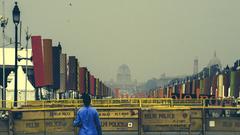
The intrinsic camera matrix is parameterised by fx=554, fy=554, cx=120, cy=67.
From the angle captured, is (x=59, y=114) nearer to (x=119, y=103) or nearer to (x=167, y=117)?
(x=167, y=117)

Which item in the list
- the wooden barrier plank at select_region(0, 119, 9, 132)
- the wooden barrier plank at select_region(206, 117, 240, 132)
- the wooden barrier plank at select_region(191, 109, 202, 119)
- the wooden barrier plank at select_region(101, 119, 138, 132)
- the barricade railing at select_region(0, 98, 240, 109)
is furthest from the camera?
the barricade railing at select_region(0, 98, 240, 109)

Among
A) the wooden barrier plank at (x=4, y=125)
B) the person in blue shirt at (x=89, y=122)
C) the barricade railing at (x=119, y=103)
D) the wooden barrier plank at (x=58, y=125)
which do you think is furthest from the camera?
the barricade railing at (x=119, y=103)

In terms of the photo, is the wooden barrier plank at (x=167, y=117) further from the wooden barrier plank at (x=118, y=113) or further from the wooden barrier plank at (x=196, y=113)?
the wooden barrier plank at (x=196, y=113)

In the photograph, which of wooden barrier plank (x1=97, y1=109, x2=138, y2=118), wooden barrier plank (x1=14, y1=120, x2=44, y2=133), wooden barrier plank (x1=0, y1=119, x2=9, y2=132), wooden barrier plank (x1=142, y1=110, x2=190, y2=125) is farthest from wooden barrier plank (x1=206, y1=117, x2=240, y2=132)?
wooden barrier plank (x1=0, y1=119, x2=9, y2=132)

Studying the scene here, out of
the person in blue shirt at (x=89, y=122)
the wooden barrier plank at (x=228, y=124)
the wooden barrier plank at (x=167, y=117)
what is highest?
the person in blue shirt at (x=89, y=122)

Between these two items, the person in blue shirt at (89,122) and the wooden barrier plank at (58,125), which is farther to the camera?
the wooden barrier plank at (58,125)

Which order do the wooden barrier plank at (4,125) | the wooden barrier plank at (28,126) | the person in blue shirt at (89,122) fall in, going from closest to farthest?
the person in blue shirt at (89,122) → the wooden barrier plank at (4,125) → the wooden barrier plank at (28,126)

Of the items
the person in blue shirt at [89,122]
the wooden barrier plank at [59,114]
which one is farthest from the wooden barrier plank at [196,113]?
the person in blue shirt at [89,122]

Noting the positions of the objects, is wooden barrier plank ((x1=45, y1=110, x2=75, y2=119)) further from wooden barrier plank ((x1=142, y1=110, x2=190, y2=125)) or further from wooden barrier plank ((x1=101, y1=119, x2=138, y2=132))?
wooden barrier plank ((x1=142, y1=110, x2=190, y2=125))

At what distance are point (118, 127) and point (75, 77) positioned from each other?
111 ft

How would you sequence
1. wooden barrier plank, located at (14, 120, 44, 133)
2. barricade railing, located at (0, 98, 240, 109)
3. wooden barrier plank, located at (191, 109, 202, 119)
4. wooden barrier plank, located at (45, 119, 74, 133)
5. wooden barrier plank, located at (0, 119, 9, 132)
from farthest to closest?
barricade railing, located at (0, 98, 240, 109) → wooden barrier plank, located at (191, 109, 202, 119) → wooden barrier plank, located at (45, 119, 74, 133) → wooden barrier plank, located at (14, 120, 44, 133) → wooden barrier plank, located at (0, 119, 9, 132)

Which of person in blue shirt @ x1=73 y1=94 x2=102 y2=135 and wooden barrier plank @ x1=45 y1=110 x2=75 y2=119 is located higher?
person in blue shirt @ x1=73 y1=94 x2=102 y2=135

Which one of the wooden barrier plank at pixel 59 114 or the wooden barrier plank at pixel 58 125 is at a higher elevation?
the wooden barrier plank at pixel 59 114

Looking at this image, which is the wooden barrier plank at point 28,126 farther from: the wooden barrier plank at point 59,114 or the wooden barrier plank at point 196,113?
the wooden barrier plank at point 196,113
